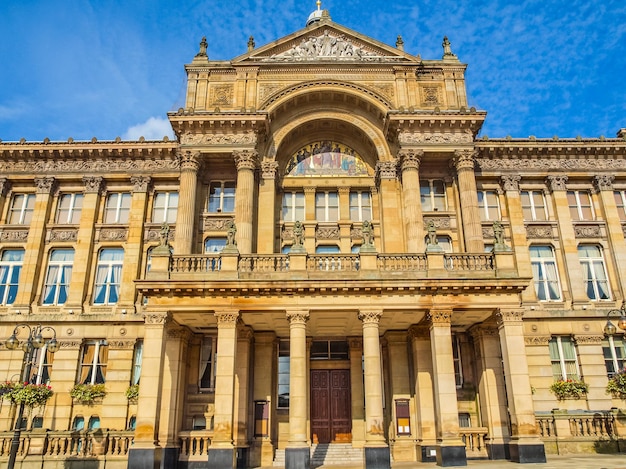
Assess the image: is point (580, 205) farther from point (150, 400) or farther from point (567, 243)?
point (150, 400)

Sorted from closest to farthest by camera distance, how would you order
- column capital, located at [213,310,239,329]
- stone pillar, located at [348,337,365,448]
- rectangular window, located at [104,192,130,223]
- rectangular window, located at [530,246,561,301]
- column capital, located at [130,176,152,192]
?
column capital, located at [213,310,239,329] → stone pillar, located at [348,337,365,448] → rectangular window, located at [530,246,561,301] → column capital, located at [130,176,152,192] → rectangular window, located at [104,192,130,223]

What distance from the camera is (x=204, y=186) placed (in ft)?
92.8

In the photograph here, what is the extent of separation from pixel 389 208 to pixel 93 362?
16.9 metres

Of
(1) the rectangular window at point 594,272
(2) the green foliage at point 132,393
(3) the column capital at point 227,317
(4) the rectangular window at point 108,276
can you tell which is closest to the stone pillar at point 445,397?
(3) the column capital at point 227,317

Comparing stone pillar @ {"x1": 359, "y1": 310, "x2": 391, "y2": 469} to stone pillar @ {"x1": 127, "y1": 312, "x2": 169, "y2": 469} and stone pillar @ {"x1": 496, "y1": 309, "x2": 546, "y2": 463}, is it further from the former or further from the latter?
stone pillar @ {"x1": 127, "y1": 312, "x2": 169, "y2": 469}

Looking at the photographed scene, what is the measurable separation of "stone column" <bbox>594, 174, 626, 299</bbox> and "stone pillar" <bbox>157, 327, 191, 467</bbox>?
2239 cm

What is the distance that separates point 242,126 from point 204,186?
13.1 feet

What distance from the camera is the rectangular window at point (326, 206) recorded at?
28219 millimetres

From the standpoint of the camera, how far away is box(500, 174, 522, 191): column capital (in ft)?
94.3

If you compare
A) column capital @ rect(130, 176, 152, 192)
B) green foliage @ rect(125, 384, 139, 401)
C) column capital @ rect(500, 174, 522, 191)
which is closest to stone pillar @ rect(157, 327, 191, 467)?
green foliage @ rect(125, 384, 139, 401)

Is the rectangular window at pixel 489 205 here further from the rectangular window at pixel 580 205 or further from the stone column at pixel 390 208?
the stone column at pixel 390 208

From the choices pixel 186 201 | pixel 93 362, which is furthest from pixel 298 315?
pixel 93 362

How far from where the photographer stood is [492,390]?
22.5 meters

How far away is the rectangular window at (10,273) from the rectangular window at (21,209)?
1.81m
